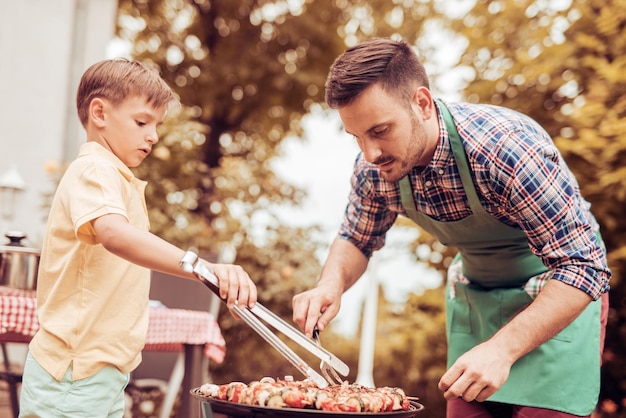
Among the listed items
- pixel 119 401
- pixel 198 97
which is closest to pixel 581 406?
pixel 119 401

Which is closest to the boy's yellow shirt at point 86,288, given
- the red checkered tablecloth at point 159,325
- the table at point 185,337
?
the red checkered tablecloth at point 159,325

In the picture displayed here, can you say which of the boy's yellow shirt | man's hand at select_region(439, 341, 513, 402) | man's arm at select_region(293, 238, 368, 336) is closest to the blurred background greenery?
man's arm at select_region(293, 238, 368, 336)

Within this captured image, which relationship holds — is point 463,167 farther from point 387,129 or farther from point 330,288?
point 330,288

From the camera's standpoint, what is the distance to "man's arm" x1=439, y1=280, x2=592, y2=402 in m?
1.52

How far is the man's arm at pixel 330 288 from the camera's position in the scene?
186cm

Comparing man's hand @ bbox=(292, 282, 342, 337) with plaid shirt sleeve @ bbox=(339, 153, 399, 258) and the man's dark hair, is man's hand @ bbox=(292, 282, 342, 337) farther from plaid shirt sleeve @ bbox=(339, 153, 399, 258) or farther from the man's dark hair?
the man's dark hair

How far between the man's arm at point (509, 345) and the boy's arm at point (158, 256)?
441mm

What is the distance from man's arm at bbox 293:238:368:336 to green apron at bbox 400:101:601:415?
22cm

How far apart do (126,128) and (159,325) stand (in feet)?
4.20

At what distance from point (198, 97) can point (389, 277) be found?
2.68m

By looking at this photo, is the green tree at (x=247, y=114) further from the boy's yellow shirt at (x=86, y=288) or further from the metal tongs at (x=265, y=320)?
the metal tongs at (x=265, y=320)

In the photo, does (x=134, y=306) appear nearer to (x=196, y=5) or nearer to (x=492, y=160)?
(x=492, y=160)

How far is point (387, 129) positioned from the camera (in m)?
1.82

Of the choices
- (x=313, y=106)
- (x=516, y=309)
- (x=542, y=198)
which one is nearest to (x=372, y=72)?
(x=542, y=198)
